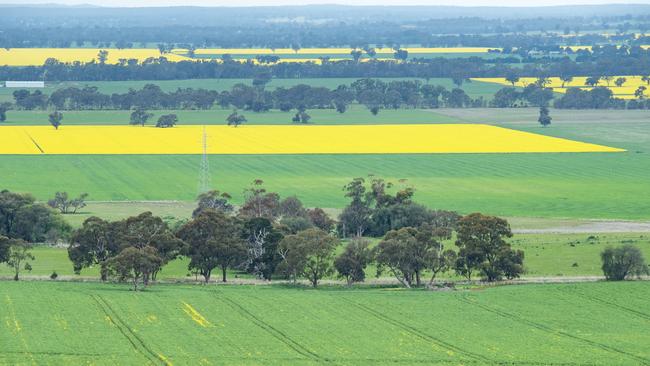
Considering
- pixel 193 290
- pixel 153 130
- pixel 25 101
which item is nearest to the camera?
pixel 193 290

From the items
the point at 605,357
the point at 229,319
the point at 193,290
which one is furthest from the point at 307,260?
the point at 605,357

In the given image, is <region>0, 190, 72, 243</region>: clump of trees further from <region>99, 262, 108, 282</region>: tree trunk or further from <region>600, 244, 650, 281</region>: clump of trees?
<region>600, 244, 650, 281</region>: clump of trees

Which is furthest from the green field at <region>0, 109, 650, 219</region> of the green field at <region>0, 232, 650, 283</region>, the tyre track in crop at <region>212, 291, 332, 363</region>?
the tyre track in crop at <region>212, 291, 332, 363</region>

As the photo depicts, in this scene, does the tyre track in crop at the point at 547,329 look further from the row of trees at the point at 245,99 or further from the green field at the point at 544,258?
the row of trees at the point at 245,99

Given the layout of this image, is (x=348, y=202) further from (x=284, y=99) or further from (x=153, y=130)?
(x=284, y=99)

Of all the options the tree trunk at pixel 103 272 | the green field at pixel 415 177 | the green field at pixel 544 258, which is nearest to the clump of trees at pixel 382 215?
the green field at pixel 544 258
